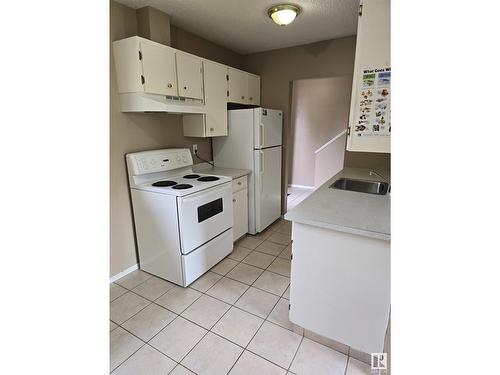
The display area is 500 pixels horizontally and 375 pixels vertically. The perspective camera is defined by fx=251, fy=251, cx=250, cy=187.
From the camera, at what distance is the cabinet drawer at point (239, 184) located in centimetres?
283

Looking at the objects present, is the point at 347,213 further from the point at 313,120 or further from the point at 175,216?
the point at 313,120

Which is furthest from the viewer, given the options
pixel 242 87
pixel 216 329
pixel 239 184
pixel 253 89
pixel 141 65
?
pixel 253 89

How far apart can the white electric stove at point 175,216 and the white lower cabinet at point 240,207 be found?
0.24 metres

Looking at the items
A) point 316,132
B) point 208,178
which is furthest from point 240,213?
point 316,132

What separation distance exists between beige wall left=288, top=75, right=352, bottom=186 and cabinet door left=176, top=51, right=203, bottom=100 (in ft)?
9.21

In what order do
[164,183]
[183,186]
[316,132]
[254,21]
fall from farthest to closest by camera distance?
[316,132] → [254,21] → [164,183] → [183,186]

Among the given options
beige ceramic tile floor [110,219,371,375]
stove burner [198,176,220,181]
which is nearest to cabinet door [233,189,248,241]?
stove burner [198,176,220,181]

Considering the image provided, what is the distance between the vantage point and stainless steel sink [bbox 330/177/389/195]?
7.54ft

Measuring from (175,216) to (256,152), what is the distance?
1.32 meters

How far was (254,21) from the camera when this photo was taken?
2.56 meters

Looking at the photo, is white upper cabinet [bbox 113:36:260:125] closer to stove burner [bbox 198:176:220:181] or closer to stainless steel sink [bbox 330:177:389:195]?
stove burner [bbox 198:176:220:181]

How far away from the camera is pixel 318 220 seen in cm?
142

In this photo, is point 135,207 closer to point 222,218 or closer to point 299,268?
point 222,218
